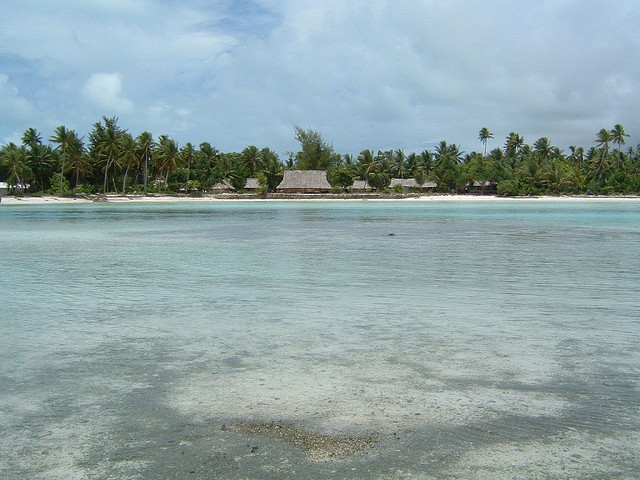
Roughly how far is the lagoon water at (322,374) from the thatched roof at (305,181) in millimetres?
52023

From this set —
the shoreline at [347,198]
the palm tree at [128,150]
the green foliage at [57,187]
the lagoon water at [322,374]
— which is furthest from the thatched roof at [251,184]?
the lagoon water at [322,374]

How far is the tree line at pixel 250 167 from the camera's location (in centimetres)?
5203

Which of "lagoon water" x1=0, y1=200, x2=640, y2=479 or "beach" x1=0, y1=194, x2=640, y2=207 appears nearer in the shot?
"lagoon water" x1=0, y1=200, x2=640, y2=479

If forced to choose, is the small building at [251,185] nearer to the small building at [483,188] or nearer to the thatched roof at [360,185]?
the thatched roof at [360,185]

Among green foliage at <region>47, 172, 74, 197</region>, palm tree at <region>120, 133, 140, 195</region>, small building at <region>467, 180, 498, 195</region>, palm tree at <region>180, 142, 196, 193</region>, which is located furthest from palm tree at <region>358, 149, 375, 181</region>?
green foliage at <region>47, 172, 74, 197</region>

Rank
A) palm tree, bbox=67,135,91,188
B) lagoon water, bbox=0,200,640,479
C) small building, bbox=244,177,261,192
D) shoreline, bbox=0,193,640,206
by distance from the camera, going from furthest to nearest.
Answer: small building, bbox=244,177,261,192, shoreline, bbox=0,193,640,206, palm tree, bbox=67,135,91,188, lagoon water, bbox=0,200,640,479

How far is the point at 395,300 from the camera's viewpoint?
6543 millimetres

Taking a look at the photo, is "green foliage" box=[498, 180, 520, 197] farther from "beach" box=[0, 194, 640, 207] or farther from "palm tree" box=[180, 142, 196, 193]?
"palm tree" box=[180, 142, 196, 193]

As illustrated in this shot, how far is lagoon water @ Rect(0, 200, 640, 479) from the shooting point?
2.64 meters

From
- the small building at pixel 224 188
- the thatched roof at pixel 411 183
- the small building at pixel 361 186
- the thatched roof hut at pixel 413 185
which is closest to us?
the small building at pixel 224 188

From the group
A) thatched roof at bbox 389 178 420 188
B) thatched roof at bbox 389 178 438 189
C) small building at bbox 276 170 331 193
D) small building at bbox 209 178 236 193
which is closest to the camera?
small building at bbox 276 170 331 193

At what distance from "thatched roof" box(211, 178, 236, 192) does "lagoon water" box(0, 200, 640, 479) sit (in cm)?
5356

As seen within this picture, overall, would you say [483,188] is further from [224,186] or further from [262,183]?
[224,186]

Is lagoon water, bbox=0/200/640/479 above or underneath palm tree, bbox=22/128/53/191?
underneath
